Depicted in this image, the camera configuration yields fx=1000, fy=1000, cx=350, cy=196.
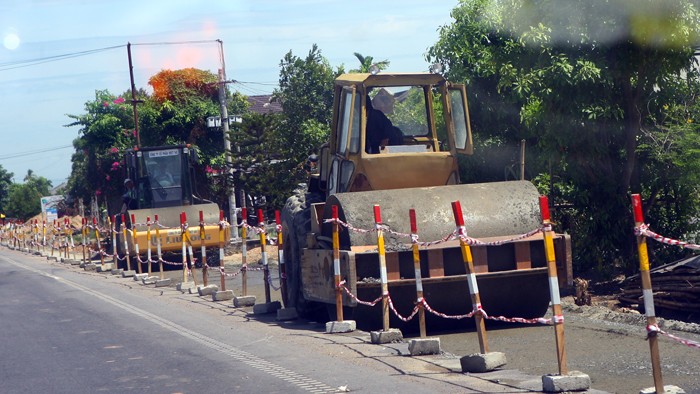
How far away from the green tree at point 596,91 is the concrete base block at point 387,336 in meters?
5.40

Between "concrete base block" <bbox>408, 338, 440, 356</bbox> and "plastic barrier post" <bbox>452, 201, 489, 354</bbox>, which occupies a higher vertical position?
"plastic barrier post" <bbox>452, 201, 489, 354</bbox>

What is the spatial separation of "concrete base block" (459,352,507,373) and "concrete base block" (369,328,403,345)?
1979mm

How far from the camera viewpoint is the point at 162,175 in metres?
29.2

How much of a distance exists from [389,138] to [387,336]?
3.03 metres

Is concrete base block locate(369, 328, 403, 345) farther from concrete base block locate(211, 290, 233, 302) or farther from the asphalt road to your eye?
concrete base block locate(211, 290, 233, 302)

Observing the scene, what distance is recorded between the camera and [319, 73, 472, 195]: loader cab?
12.4m

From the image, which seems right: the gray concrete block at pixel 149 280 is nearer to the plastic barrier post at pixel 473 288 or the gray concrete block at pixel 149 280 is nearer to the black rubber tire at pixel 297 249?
the black rubber tire at pixel 297 249

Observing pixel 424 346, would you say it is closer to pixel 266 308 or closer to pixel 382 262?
pixel 382 262

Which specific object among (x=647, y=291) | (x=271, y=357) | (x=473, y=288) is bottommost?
(x=271, y=357)

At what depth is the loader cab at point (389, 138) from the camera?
40.8 ft

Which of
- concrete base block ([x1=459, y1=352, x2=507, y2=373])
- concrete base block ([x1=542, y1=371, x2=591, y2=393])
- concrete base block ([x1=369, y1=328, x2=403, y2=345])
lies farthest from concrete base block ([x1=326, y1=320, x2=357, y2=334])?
concrete base block ([x1=542, y1=371, x2=591, y2=393])

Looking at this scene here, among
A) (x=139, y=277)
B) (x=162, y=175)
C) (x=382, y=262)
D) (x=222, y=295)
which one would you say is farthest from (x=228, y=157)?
(x=382, y=262)

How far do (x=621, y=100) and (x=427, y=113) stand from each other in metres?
3.69

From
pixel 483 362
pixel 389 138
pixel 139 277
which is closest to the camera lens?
pixel 483 362
